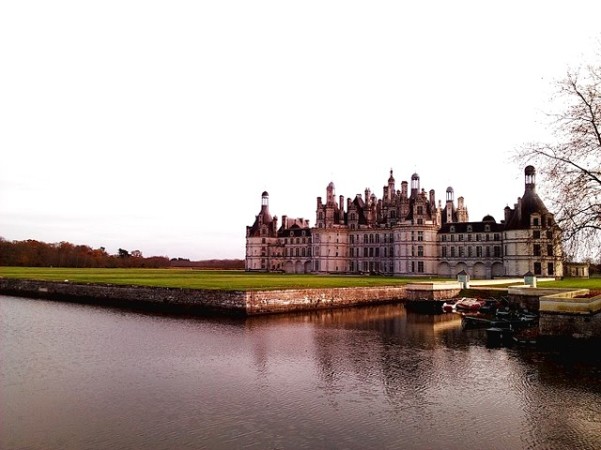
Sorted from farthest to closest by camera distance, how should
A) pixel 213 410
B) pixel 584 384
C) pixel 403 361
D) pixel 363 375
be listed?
pixel 403 361, pixel 363 375, pixel 584 384, pixel 213 410

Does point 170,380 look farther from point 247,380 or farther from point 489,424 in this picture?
point 489,424

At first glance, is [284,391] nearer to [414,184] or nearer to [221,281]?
[221,281]

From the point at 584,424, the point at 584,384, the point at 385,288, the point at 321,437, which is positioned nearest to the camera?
the point at 321,437

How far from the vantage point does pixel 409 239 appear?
253 feet

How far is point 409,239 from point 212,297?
154 feet

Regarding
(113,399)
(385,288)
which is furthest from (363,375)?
(385,288)

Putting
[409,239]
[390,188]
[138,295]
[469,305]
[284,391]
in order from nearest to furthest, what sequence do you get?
[284,391], [469,305], [138,295], [409,239], [390,188]

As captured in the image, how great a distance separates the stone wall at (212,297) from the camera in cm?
3545

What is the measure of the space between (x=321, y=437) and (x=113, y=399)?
6.82m

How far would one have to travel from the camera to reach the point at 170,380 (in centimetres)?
1752

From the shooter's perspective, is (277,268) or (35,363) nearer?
(35,363)

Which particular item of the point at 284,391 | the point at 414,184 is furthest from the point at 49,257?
the point at 284,391

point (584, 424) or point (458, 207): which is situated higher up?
point (458, 207)

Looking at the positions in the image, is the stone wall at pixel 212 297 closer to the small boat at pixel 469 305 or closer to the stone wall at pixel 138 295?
the stone wall at pixel 138 295
